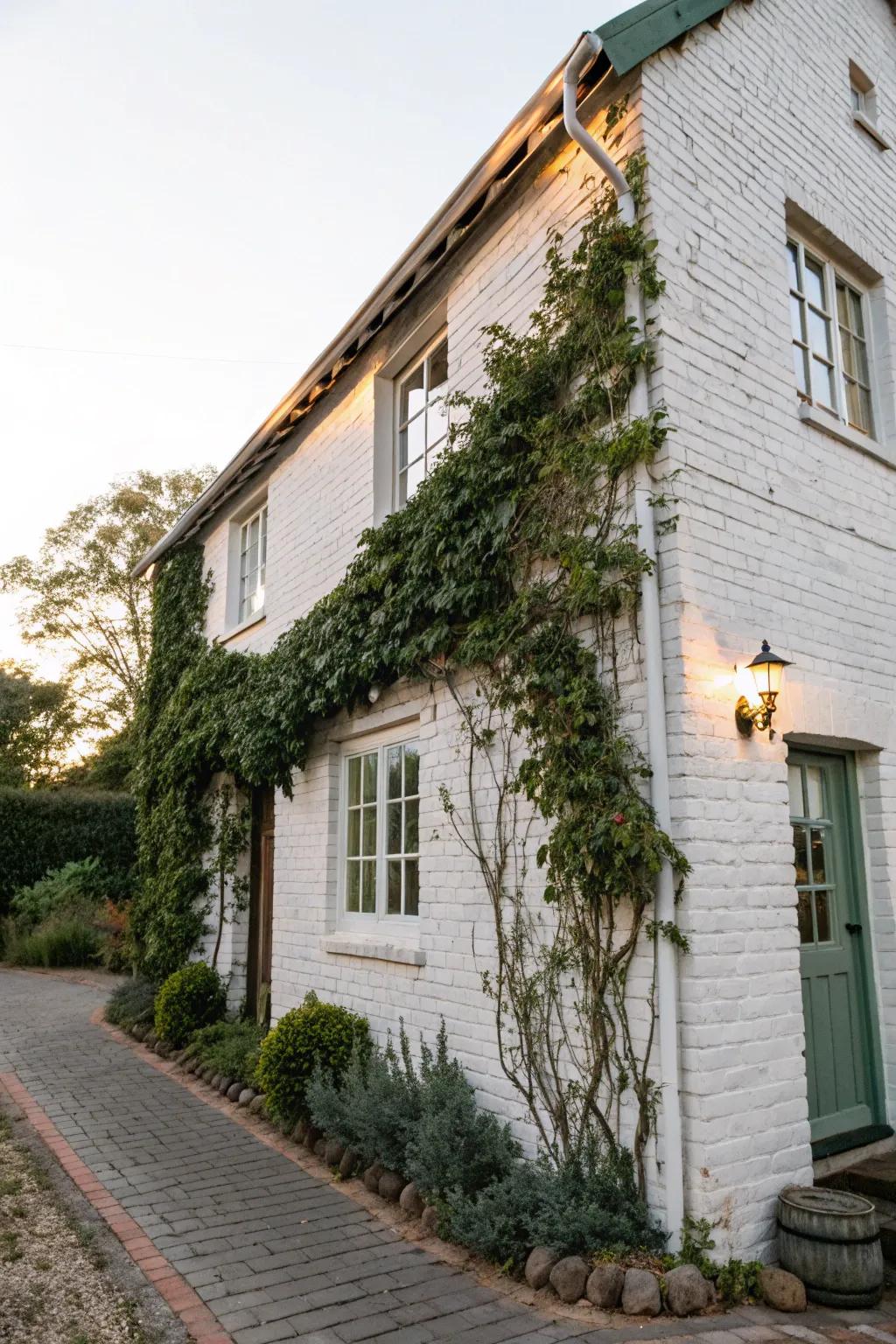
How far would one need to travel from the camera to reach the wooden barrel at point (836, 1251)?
3.74m

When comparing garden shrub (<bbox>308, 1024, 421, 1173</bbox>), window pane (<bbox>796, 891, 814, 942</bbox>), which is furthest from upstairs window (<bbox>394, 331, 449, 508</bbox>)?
garden shrub (<bbox>308, 1024, 421, 1173</bbox>)

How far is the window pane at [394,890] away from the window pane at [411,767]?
540mm

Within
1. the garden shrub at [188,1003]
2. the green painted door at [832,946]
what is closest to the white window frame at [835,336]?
the green painted door at [832,946]

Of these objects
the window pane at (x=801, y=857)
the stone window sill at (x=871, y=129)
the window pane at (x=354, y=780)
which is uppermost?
the stone window sill at (x=871, y=129)

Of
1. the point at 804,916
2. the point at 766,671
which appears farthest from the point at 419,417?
the point at 804,916

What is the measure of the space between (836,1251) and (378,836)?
3.93m

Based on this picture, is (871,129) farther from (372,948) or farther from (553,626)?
(372,948)

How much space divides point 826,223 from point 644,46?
187 cm

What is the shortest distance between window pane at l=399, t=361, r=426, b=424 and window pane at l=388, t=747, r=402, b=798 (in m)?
2.71

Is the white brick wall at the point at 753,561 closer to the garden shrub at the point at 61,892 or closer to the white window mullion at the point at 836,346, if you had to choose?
the white window mullion at the point at 836,346

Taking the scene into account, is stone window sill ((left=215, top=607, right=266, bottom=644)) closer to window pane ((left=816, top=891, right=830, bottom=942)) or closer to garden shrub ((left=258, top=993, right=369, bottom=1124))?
garden shrub ((left=258, top=993, right=369, bottom=1124))

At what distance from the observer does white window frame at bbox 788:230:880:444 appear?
594 centimetres

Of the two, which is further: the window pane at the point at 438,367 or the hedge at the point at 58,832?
the hedge at the point at 58,832

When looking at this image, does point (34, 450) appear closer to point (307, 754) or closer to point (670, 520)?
point (307, 754)
